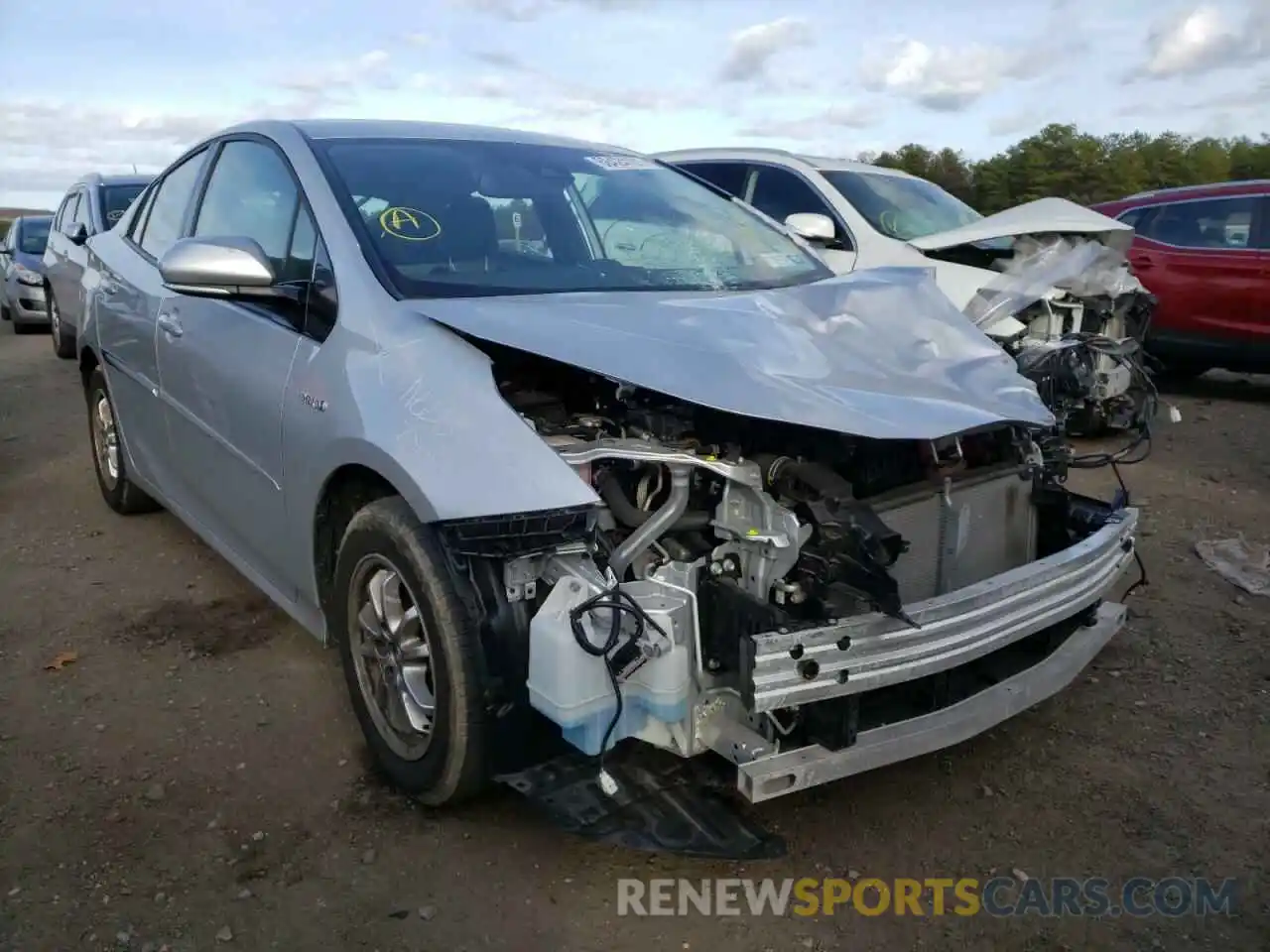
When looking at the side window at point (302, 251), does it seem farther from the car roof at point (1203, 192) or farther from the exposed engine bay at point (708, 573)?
the car roof at point (1203, 192)

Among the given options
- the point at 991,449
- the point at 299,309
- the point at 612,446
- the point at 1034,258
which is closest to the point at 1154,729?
the point at 991,449

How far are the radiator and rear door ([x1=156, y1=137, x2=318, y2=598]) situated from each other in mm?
1784

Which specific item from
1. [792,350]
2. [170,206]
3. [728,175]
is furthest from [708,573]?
[728,175]

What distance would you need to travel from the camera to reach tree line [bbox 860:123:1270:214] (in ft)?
77.3

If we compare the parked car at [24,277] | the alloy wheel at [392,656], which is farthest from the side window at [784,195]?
the parked car at [24,277]

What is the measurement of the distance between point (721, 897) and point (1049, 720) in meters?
1.46

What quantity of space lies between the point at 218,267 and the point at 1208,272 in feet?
27.1

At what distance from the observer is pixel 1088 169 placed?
78.6ft

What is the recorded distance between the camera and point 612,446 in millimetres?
2590

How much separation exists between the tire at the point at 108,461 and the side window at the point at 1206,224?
820cm

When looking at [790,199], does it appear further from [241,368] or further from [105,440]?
[241,368]

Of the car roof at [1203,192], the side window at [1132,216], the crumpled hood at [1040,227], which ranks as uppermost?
the car roof at [1203,192]

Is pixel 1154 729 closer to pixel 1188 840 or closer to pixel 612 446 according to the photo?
pixel 1188 840

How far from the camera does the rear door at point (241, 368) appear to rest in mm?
3176
